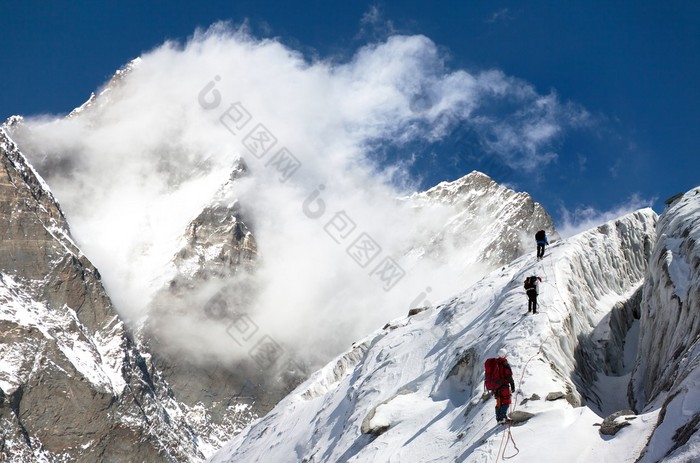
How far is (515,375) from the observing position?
26703 mm

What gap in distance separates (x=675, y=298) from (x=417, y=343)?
16.9 meters

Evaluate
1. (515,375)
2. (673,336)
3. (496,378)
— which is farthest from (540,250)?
(496,378)

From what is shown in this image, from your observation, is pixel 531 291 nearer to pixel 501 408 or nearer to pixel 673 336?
pixel 673 336

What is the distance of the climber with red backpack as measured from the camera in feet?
74.5

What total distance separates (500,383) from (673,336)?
8.02 metres

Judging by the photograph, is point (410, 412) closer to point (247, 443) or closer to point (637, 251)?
point (637, 251)

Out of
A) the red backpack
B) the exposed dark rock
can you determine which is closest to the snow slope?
the exposed dark rock

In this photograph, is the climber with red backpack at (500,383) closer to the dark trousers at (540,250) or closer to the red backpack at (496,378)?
the red backpack at (496,378)

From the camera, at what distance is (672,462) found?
15.3m

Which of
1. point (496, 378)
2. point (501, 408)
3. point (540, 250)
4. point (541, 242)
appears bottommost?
point (501, 408)

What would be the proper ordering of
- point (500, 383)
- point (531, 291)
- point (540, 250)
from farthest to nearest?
point (540, 250)
point (531, 291)
point (500, 383)

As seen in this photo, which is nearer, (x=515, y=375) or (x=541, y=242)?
(x=515, y=375)

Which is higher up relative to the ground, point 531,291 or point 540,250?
point 540,250

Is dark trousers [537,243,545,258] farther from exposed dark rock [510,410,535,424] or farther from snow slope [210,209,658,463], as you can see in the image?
exposed dark rock [510,410,535,424]
